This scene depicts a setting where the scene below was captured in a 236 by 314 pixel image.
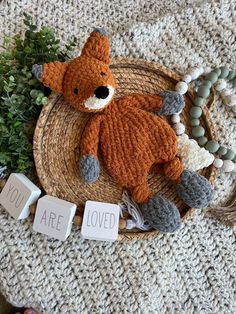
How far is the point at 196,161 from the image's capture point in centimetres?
76

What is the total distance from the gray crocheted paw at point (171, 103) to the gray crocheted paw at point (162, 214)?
16 cm

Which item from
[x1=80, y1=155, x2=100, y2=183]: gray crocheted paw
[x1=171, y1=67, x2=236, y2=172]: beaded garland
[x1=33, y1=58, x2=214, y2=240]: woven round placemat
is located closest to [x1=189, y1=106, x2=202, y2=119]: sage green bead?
[x1=171, y1=67, x2=236, y2=172]: beaded garland

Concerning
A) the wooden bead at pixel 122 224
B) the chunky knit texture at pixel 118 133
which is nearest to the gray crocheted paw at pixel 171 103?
the chunky knit texture at pixel 118 133

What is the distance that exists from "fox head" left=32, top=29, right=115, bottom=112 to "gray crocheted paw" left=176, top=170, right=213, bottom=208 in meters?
0.19

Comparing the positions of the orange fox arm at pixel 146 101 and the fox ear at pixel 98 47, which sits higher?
the fox ear at pixel 98 47

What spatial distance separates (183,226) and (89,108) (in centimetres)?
28

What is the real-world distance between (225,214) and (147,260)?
0.56 feet

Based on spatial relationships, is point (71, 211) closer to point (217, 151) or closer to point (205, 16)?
point (217, 151)

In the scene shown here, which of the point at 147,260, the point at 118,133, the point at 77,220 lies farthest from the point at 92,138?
the point at 147,260

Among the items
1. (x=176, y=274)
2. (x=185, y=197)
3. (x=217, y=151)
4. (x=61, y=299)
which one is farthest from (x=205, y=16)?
(x=61, y=299)

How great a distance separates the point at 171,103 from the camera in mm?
767

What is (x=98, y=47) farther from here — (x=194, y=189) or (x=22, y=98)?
(x=194, y=189)

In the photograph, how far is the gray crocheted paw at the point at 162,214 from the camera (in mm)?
723

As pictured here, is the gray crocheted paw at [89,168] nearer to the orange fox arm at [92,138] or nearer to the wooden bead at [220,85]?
the orange fox arm at [92,138]
